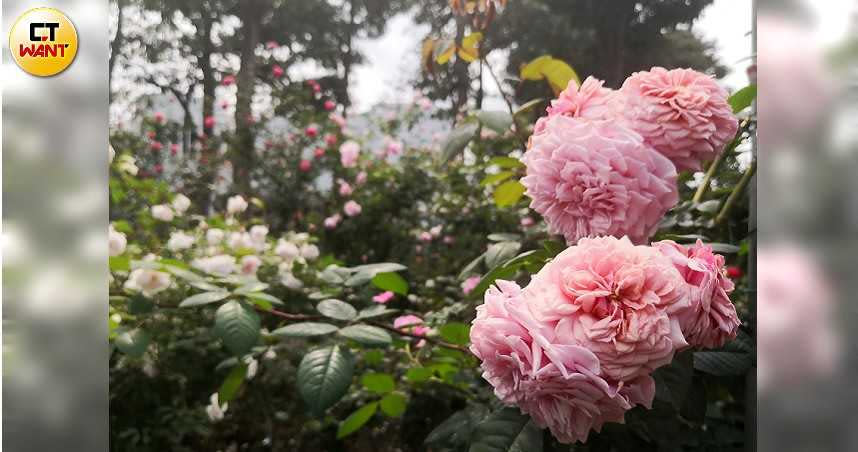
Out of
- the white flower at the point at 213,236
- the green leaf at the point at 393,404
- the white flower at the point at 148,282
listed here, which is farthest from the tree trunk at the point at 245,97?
the green leaf at the point at 393,404

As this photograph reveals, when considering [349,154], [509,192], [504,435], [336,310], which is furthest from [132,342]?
[349,154]

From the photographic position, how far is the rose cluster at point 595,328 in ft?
1.77

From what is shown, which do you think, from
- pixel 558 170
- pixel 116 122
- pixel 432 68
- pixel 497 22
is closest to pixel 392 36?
pixel 497 22

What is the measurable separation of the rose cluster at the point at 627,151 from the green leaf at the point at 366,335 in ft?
0.95

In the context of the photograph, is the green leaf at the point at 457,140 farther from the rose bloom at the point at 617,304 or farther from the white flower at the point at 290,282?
the white flower at the point at 290,282

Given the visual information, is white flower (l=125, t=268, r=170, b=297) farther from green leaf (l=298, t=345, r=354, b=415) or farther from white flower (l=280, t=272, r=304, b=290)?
green leaf (l=298, t=345, r=354, b=415)

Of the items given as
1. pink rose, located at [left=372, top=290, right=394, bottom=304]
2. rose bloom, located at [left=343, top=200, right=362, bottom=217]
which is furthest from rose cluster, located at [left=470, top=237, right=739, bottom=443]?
rose bloom, located at [left=343, top=200, right=362, bottom=217]

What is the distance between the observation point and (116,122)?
10.3 feet

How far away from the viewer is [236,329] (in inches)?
37.9

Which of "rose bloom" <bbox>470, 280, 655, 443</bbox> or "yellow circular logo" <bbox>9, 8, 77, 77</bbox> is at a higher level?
"yellow circular logo" <bbox>9, 8, 77, 77</bbox>

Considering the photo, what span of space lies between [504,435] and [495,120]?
49 centimetres

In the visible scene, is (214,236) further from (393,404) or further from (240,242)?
(393,404)

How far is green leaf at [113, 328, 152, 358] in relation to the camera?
113 centimetres

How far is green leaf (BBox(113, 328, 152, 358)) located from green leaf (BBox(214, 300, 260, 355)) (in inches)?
9.9
